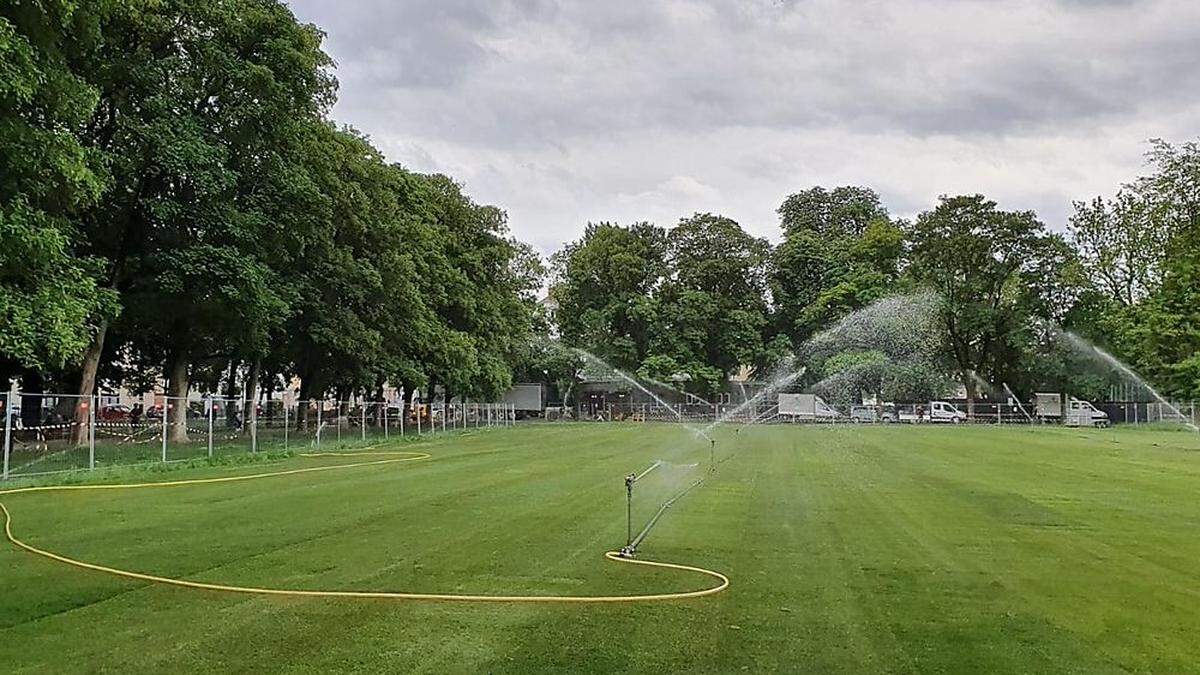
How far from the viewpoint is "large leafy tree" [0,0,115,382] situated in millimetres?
17969

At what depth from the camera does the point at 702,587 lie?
8.88 metres

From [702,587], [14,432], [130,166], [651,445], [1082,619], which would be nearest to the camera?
[1082,619]

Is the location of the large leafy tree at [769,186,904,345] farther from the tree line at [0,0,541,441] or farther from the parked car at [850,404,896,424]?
the tree line at [0,0,541,441]

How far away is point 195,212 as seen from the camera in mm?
28359

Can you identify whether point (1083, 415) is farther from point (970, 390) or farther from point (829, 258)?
point (829, 258)

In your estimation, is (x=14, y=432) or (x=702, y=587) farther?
(x=14, y=432)

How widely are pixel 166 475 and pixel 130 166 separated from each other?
9520 mm

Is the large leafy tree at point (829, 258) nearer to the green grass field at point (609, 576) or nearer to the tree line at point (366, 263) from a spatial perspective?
the tree line at point (366, 263)

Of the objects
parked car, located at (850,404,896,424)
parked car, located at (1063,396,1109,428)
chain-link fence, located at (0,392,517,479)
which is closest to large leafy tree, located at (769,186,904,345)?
parked car, located at (850,404,896,424)

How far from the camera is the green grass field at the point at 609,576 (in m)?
6.59

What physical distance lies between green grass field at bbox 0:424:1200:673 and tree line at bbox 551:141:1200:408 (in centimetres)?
5430

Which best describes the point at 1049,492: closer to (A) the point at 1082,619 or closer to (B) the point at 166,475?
(A) the point at 1082,619

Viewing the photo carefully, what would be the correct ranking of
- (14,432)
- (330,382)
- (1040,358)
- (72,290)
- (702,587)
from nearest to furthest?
1. (702,587)
2. (72,290)
3. (14,432)
4. (330,382)
5. (1040,358)

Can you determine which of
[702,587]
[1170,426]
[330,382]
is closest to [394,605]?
[702,587]
